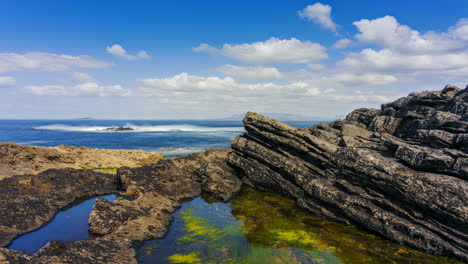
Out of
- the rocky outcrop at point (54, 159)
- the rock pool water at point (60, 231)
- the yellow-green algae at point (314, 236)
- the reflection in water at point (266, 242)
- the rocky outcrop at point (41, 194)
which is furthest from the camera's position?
the rocky outcrop at point (54, 159)

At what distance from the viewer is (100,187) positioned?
81.0 ft

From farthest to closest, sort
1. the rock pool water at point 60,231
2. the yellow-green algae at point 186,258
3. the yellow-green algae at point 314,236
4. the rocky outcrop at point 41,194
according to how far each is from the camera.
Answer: the rocky outcrop at point 41,194 → the rock pool water at point 60,231 → the yellow-green algae at point 314,236 → the yellow-green algae at point 186,258

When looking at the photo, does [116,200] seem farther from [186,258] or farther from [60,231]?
[186,258]

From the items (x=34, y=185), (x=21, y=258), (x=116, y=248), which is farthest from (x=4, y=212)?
(x=116, y=248)

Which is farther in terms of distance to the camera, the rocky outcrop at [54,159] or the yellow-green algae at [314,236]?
the rocky outcrop at [54,159]

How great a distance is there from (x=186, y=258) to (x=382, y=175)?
14.6 meters

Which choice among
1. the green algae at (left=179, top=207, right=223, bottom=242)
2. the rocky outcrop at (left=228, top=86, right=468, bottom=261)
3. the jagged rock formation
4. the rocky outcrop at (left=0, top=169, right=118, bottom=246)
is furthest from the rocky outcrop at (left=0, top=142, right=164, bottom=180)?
the rocky outcrop at (left=228, top=86, right=468, bottom=261)

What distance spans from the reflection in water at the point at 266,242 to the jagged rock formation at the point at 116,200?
1.55m

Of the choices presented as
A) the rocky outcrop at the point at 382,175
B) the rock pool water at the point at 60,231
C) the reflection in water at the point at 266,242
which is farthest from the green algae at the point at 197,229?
the rocky outcrop at the point at 382,175

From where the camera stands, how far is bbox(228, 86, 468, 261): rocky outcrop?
→ 48.0 ft

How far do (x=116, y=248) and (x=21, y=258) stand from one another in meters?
4.03

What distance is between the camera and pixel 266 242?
15.5 metres

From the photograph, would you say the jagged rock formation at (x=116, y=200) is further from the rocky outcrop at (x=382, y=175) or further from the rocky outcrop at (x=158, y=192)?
the rocky outcrop at (x=382, y=175)

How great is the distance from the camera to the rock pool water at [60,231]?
14.0m
